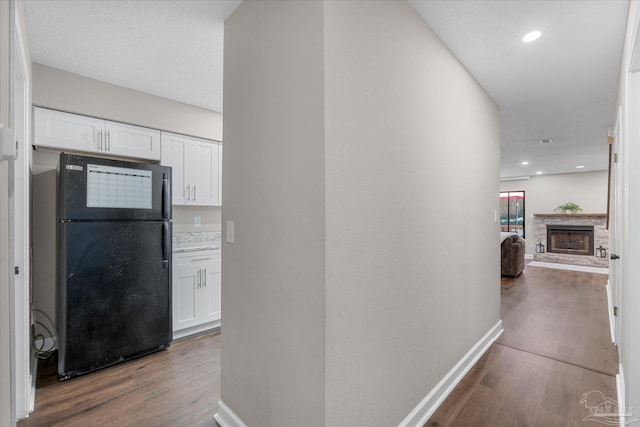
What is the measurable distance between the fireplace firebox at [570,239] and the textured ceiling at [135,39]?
989 cm

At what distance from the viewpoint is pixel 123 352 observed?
8.37ft

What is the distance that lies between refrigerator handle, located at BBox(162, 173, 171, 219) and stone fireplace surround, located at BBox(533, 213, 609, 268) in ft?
31.0

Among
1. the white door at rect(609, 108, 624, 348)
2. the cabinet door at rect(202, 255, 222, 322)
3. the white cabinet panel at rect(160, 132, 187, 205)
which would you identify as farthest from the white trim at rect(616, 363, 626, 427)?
the white cabinet panel at rect(160, 132, 187, 205)

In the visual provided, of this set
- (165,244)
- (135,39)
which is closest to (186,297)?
(165,244)

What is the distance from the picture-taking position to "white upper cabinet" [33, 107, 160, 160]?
2.48m

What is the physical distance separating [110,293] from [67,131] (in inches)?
56.7

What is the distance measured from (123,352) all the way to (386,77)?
2943 mm

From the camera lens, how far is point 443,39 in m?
2.11

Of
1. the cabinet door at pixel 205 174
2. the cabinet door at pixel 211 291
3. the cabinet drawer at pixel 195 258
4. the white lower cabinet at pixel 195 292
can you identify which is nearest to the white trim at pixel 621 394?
the white lower cabinet at pixel 195 292

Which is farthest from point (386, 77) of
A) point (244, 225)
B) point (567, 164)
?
point (567, 164)

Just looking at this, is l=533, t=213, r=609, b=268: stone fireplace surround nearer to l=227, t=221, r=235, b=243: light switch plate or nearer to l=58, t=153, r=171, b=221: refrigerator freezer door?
l=227, t=221, r=235, b=243: light switch plate

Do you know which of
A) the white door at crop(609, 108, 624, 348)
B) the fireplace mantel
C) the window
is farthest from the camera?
the window

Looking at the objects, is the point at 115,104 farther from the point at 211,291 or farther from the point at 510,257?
the point at 510,257

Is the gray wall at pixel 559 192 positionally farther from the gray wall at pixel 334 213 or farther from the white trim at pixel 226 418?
the white trim at pixel 226 418
